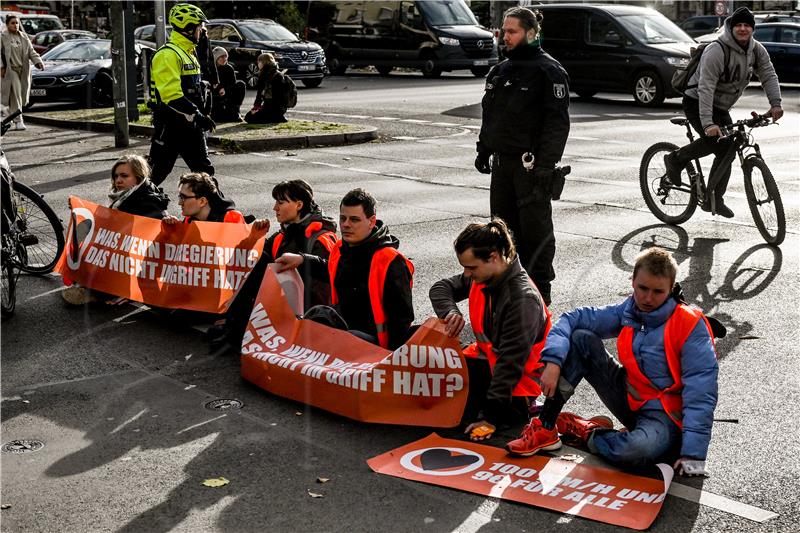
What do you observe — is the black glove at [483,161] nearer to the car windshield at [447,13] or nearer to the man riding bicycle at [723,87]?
the man riding bicycle at [723,87]

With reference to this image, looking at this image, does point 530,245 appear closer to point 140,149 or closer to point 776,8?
point 140,149

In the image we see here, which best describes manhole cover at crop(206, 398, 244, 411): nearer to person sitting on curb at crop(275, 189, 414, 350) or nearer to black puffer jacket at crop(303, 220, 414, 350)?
person sitting on curb at crop(275, 189, 414, 350)

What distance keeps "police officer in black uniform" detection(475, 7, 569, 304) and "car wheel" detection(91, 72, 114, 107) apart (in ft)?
55.7

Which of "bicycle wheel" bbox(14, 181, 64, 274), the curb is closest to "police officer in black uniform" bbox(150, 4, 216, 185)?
"bicycle wheel" bbox(14, 181, 64, 274)

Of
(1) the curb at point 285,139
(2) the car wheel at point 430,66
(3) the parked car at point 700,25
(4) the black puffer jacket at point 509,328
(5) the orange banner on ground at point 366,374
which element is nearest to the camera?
(4) the black puffer jacket at point 509,328

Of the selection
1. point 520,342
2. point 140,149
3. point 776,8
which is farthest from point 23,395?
point 776,8

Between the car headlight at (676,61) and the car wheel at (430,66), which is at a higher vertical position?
the car headlight at (676,61)

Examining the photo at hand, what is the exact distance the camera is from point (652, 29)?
23.9 m

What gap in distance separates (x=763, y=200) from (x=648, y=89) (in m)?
13.6

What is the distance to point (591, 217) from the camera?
11.2 meters

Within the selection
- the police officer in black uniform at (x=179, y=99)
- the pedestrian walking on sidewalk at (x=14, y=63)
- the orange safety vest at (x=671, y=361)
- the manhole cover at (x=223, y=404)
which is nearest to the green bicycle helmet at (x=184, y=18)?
the police officer in black uniform at (x=179, y=99)

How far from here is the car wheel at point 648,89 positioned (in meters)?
22.9

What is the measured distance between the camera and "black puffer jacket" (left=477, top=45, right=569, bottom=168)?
7441 millimetres

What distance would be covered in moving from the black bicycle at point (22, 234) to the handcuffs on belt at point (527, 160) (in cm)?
339
